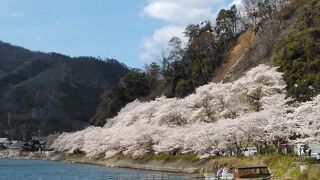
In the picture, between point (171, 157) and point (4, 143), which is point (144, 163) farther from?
point (4, 143)

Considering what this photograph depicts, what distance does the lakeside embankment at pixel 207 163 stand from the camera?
27.6 m

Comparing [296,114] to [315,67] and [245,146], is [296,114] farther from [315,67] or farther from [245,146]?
[315,67]

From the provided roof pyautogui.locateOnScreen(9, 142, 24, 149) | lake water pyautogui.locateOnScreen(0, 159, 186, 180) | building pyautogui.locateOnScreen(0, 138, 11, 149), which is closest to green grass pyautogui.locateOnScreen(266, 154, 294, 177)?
lake water pyautogui.locateOnScreen(0, 159, 186, 180)

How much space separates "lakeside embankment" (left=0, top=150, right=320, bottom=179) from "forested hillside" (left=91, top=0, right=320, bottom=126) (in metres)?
7.92

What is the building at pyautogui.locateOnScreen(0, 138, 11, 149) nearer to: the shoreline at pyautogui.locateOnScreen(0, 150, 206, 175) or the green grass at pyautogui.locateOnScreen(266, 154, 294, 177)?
the shoreline at pyautogui.locateOnScreen(0, 150, 206, 175)

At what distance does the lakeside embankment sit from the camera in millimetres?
27594

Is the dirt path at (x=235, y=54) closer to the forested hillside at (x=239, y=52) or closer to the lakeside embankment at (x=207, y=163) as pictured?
the forested hillside at (x=239, y=52)

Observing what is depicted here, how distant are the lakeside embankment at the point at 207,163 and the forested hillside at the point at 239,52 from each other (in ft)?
26.0

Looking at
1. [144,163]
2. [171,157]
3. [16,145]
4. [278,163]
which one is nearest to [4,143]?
[16,145]

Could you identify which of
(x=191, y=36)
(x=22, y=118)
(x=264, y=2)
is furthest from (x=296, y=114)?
(x=22, y=118)

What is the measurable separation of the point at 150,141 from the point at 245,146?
15.7m

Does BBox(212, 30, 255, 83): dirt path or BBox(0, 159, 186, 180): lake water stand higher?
BBox(212, 30, 255, 83): dirt path

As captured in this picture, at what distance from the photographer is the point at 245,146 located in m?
44.3

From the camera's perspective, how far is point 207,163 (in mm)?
43719
